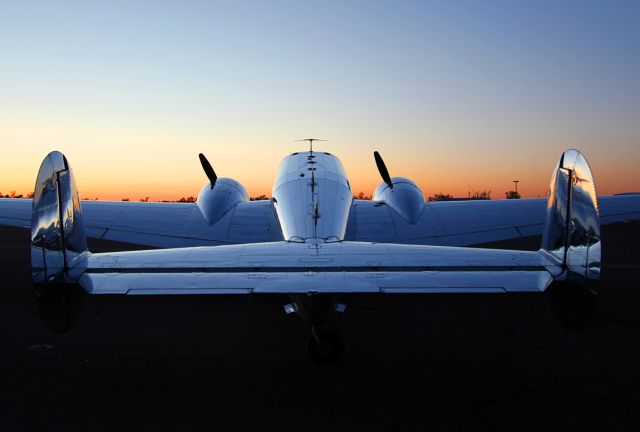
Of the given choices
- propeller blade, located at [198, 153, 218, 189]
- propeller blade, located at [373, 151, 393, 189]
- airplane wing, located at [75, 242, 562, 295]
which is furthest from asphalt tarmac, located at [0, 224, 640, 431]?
propeller blade, located at [198, 153, 218, 189]

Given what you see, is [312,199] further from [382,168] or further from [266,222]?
[382,168]

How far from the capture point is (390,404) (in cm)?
632

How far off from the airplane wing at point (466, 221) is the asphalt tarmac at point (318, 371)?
275 cm

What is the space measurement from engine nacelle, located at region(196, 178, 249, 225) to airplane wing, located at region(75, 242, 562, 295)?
8.47 meters

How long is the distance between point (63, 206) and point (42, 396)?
2077 millimetres

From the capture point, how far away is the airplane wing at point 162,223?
13945 mm

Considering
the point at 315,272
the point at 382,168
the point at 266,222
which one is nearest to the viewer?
the point at 315,272

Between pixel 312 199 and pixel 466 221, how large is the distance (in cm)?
664

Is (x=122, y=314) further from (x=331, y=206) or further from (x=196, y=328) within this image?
(x=331, y=206)

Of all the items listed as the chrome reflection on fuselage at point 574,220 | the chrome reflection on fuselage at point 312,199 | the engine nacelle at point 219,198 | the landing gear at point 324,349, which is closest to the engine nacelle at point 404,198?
the chrome reflection on fuselage at point 312,199

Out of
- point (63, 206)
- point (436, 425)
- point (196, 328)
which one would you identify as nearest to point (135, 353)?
point (196, 328)

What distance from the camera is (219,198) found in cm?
1530

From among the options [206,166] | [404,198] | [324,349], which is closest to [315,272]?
[324,349]

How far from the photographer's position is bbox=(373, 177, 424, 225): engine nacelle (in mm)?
14984
